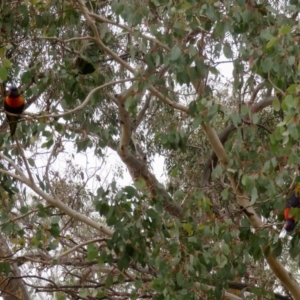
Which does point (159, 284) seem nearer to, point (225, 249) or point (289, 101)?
point (225, 249)

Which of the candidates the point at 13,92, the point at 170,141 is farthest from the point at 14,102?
the point at 170,141

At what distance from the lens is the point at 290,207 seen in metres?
3.98

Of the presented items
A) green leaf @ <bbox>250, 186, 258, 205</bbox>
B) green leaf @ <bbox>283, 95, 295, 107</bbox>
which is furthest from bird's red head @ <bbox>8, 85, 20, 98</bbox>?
green leaf @ <bbox>283, 95, 295, 107</bbox>

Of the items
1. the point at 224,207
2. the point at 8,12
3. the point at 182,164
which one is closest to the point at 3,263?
the point at 8,12

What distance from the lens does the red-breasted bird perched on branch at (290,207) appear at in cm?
388

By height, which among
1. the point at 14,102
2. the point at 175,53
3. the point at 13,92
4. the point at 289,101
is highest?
the point at 13,92

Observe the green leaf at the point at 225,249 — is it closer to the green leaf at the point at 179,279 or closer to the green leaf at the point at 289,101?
the green leaf at the point at 179,279

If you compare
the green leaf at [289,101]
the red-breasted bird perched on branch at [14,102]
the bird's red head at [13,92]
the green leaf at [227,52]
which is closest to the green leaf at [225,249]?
the green leaf at [227,52]

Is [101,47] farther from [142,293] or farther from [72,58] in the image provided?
[142,293]

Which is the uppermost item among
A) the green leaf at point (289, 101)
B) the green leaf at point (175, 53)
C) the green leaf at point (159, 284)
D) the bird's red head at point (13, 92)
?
the bird's red head at point (13, 92)

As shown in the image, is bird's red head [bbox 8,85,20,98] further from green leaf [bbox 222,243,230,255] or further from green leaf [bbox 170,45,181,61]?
green leaf [bbox 222,243,230,255]

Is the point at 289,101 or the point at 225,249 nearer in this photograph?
the point at 289,101

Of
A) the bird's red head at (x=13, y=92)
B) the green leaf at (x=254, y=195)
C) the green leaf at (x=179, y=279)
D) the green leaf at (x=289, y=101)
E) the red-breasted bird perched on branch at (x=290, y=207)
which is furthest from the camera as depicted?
the bird's red head at (x=13, y=92)

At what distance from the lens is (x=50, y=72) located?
4.63 metres
